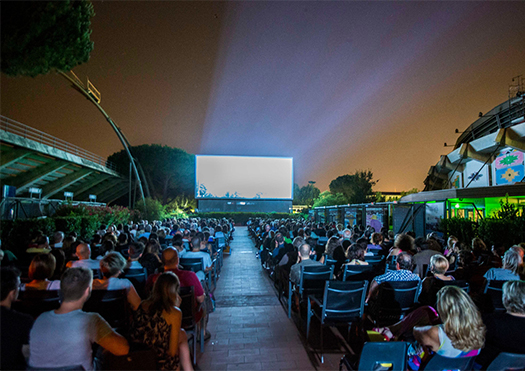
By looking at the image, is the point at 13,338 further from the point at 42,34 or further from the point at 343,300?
the point at 42,34

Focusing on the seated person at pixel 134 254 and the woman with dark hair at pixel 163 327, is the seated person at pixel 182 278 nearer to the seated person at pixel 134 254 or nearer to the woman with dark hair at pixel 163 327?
the seated person at pixel 134 254

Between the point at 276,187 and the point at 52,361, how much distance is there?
33484mm

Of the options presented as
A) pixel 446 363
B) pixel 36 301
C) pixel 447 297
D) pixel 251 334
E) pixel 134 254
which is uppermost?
pixel 447 297

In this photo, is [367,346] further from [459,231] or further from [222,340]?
[459,231]

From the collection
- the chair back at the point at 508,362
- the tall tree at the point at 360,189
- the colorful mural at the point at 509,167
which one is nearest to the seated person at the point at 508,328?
the chair back at the point at 508,362

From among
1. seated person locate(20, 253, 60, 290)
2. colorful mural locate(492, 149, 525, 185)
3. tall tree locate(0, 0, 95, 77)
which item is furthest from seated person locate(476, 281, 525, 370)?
colorful mural locate(492, 149, 525, 185)

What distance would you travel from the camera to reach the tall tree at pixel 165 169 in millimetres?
42844

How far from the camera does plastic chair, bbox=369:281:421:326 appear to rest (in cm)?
345

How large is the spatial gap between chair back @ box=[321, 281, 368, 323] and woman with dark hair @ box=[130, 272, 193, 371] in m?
1.84

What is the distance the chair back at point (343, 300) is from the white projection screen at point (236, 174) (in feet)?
100

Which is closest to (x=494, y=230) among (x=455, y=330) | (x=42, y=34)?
(x=455, y=330)

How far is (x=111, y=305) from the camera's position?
2.91 metres

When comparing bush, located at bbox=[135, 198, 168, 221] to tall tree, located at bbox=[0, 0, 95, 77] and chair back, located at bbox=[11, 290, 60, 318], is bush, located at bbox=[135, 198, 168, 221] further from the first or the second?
chair back, located at bbox=[11, 290, 60, 318]

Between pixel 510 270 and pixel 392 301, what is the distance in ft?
5.50
